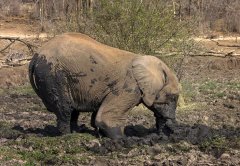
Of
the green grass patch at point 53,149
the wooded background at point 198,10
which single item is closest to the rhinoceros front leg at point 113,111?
the green grass patch at point 53,149

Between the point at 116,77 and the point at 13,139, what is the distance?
2.10 m

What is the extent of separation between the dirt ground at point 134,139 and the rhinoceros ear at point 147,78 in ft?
2.42

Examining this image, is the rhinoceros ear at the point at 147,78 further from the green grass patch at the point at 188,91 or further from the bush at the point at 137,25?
the green grass patch at the point at 188,91

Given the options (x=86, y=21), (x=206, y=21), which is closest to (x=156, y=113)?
(x=86, y=21)

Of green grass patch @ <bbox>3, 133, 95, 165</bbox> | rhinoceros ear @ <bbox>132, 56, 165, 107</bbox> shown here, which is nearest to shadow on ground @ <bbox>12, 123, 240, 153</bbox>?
green grass patch @ <bbox>3, 133, 95, 165</bbox>

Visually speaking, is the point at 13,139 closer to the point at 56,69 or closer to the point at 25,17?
the point at 56,69

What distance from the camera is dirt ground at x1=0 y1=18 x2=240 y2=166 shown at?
880cm

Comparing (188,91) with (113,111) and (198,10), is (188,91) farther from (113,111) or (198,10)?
(198,10)

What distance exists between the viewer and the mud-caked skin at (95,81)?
1006cm

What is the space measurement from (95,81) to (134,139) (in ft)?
4.07

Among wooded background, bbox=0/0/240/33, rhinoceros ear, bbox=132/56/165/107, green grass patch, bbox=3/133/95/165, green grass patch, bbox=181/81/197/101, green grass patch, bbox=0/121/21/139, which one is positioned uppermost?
rhinoceros ear, bbox=132/56/165/107

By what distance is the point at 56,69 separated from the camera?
33.2 ft

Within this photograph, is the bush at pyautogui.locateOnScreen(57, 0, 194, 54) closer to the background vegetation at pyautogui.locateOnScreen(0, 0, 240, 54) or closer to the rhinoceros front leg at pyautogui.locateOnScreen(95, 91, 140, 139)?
the background vegetation at pyautogui.locateOnScreen(0, 0, 240, 54)

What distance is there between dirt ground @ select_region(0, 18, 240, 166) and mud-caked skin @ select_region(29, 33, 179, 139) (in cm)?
48
